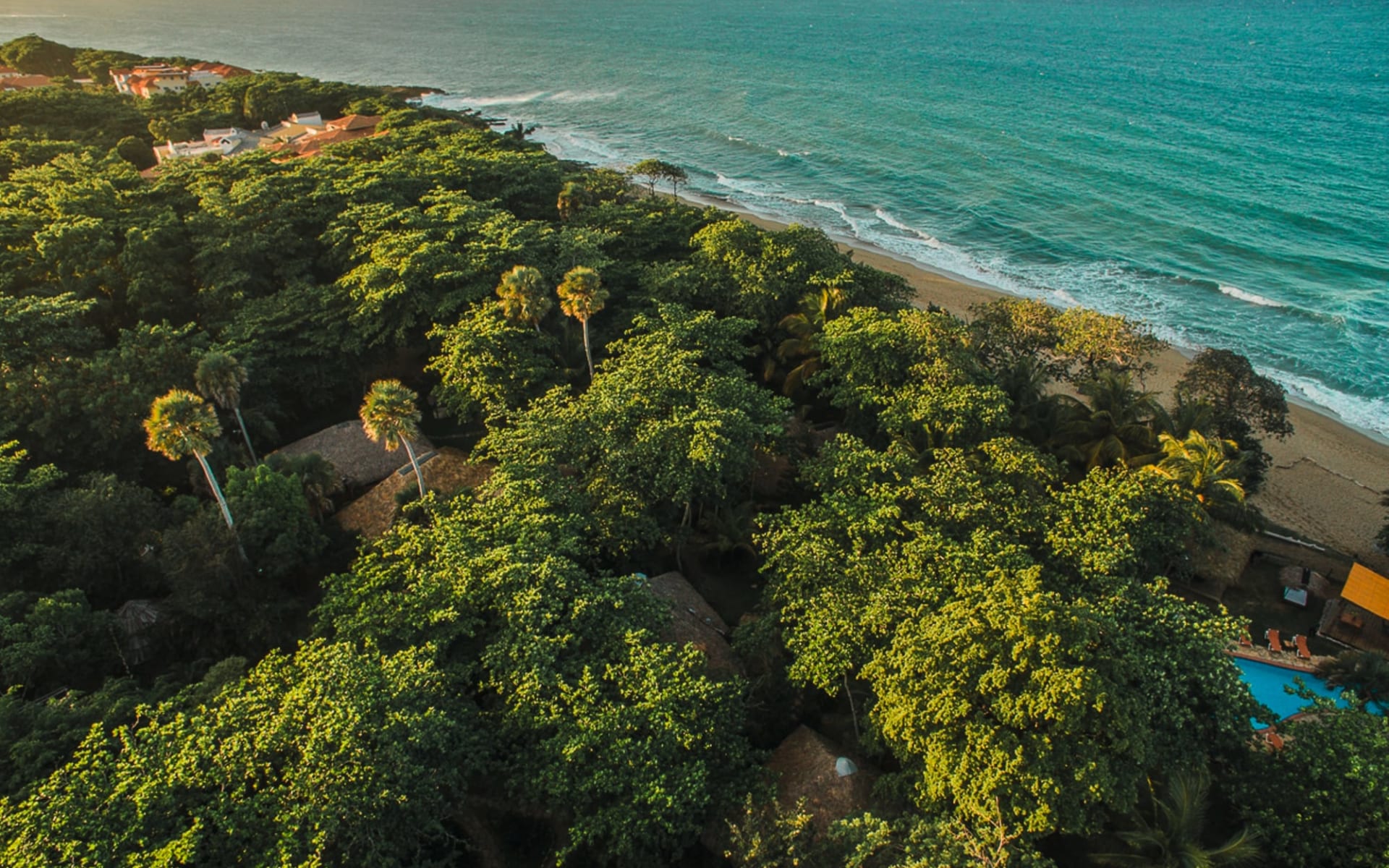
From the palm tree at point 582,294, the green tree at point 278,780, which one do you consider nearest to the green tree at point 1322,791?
the green tree at point 278,780

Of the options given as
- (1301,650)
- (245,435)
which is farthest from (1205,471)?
(245,435)

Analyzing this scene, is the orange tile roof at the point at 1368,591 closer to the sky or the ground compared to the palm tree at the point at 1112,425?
closer to the ground

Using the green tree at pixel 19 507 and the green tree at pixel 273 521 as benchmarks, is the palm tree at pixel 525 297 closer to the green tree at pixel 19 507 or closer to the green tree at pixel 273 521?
the green tree at pixel 273 521

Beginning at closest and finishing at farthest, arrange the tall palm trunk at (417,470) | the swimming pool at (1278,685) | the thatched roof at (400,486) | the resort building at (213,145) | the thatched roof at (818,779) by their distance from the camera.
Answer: the thatched roof at (818,779) → the swimming pool at (1278,685) → the tall palm trunk at (417,470) → the thatched roof at (400,486) → the resort building at (213,145)

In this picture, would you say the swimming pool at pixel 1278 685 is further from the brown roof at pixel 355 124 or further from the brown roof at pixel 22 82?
the brown roof at pixel 22 82

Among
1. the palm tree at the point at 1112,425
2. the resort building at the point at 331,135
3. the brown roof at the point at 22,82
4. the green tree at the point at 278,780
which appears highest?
the brown roof at the point at 22,82

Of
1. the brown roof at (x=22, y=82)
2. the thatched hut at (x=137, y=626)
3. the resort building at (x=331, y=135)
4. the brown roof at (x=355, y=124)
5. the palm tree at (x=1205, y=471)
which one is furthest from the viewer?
the brown roof at (x=22, y=82)

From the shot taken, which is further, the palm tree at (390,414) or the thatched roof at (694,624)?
the palm tree at (390,414)

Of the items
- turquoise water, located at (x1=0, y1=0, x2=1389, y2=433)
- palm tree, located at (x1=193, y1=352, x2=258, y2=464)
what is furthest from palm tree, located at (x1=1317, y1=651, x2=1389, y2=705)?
palm tree, located at (x1=193, y1=352, x2=258, y2=464)
